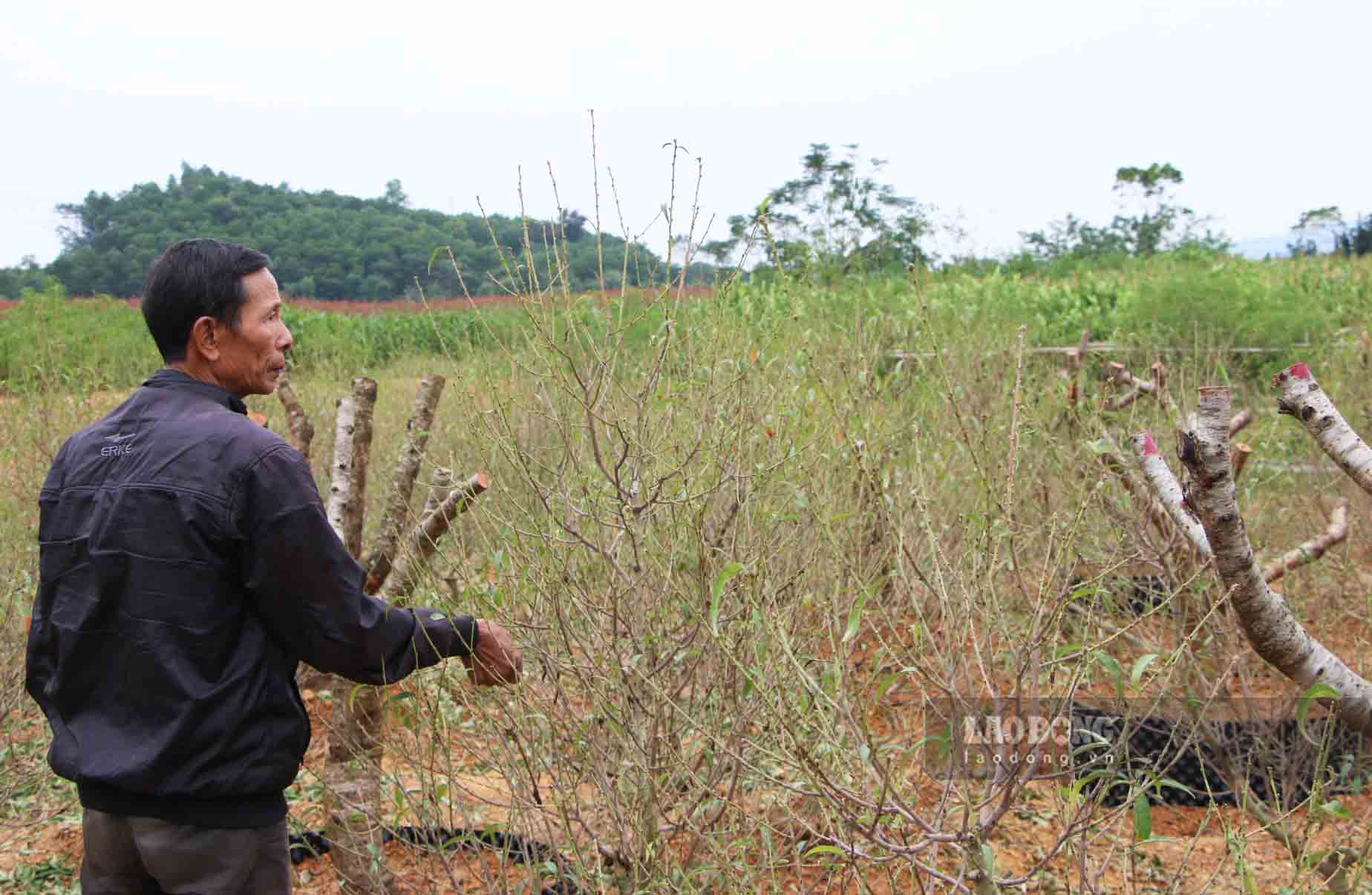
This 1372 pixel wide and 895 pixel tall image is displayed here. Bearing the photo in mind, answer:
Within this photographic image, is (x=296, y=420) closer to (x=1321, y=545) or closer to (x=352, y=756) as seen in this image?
(x=352, y=756)

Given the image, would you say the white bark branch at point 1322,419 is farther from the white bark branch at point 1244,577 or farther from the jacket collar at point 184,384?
the jacket collar at point 184,384

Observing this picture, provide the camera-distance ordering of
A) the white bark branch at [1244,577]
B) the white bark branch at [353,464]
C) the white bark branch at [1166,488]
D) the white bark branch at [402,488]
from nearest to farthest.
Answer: the white bark branch at [1244,577]
the white bark branch at [1166,488]
the white bark branch at [402,488]
the white bark branch at [353,464]

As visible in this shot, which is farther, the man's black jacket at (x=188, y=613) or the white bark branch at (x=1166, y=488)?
the white bark branch at (x=1166, y=488)

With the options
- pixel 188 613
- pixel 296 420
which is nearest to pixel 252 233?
pixel 296 420

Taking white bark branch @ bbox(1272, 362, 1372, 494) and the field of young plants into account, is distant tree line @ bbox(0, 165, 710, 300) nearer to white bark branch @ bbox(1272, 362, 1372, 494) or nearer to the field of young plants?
the field of young plants

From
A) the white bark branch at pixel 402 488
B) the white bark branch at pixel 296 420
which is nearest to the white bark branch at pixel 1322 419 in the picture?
the white bark branch at pixel 402 488

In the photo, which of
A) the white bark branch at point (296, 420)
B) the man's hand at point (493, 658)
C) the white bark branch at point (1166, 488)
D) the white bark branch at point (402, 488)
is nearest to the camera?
the white bark branch at point (1166, 488)

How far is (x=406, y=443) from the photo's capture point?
145 inches

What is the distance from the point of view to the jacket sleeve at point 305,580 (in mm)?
1994

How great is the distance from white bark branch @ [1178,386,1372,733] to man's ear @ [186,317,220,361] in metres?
1.71

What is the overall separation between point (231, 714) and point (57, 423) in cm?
505

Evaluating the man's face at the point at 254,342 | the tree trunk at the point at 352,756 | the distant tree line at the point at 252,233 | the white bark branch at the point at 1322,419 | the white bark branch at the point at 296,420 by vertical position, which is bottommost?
the tree trunk at the point at 352,756

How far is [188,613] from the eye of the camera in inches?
78.0

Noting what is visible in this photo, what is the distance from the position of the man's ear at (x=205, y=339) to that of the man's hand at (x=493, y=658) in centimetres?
74
